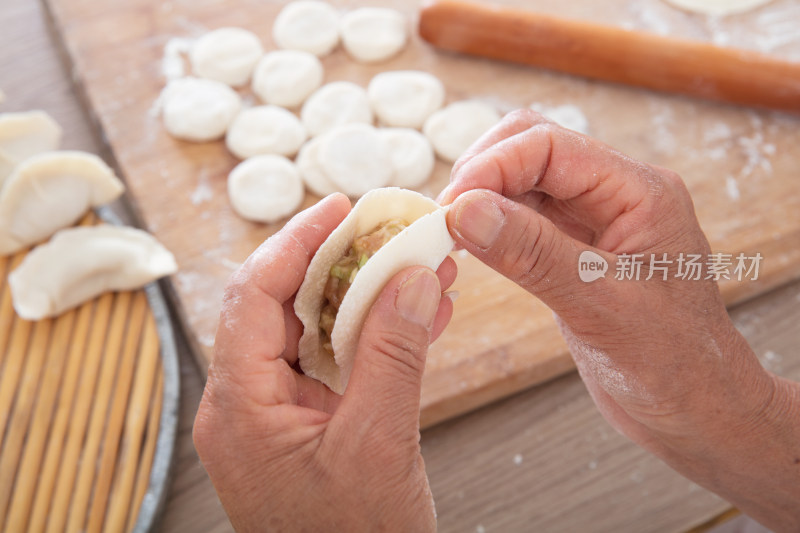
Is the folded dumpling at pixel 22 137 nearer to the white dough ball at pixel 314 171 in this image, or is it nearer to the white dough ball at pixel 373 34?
the white dough ball at pixel 314 171

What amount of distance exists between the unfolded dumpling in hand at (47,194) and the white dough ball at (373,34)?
0.88 metres

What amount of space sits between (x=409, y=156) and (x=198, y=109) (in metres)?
0.63

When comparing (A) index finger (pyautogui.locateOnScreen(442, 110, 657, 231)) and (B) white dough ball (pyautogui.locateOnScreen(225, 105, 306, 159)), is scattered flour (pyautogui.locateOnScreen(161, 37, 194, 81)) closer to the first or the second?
(B) white dough ball (pyautogui.locateOnScreen(225, 105, 306, 159))

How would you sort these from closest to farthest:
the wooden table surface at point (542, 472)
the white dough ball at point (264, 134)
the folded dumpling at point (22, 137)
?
1. the wooden table surface at point (542, 472)
2. the folded dumpling at point (22, 137)
3. the white dough ball at point (264, 134)

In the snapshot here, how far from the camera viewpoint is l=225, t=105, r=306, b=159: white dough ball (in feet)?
6.13

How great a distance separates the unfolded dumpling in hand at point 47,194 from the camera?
1.58 metres

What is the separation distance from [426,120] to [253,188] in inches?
22.6

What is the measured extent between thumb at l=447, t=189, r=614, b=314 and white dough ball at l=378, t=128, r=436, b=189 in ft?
2.52

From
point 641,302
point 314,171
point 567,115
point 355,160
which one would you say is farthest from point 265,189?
point 641,302

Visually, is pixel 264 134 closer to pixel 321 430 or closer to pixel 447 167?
pixel 447 167

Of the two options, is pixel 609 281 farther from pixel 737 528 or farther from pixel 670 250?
pixel 737 528

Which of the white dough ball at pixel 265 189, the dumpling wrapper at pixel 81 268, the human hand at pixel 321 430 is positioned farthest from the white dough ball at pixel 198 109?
the human hand at pixel 321 430

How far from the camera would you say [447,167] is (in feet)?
6.24

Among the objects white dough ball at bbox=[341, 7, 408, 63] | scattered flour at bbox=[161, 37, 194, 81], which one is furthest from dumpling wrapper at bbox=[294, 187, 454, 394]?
scattered flour at bbox=[161, 37, 194, 81]
